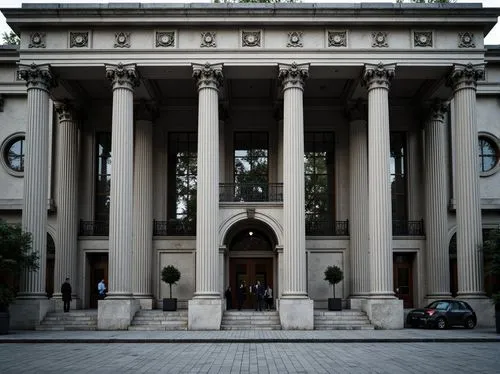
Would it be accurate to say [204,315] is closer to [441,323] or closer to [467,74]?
[441,323]

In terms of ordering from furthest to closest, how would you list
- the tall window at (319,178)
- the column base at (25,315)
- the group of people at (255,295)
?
the tall window at (319,178) → the group of people at (255,295) → the column base at (25,315)

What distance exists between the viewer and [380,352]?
63.7 feet

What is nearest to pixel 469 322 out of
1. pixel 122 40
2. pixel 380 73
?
pixel 380 73

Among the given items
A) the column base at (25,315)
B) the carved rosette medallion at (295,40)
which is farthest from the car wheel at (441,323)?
the column base at (25,315)

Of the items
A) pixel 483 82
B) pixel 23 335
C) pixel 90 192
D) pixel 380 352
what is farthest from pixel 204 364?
pixel 483 82

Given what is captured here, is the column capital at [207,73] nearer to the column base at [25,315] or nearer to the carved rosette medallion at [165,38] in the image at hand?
the carved rosette medallion at [165,38]

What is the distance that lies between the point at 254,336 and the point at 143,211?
1232 cm

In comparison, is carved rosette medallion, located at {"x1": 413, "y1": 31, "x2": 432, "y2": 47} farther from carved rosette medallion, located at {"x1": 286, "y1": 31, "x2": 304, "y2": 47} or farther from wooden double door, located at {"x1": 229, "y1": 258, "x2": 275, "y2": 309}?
wooden double door, located at {"x1": 229, "y1": 258, "x2": 275, "y2": 309}

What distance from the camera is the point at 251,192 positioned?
3466 centimetres

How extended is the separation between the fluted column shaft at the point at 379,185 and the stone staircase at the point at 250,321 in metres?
4.52

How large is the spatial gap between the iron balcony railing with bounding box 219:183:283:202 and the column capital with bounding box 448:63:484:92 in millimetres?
10306

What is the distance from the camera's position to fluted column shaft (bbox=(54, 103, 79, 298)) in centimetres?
3425

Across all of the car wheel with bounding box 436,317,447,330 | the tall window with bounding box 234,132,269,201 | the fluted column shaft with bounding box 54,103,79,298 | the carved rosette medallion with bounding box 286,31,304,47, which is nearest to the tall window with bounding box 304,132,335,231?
the tall window with bounding box 234,132,269,201

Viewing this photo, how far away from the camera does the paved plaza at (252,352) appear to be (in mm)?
15633
